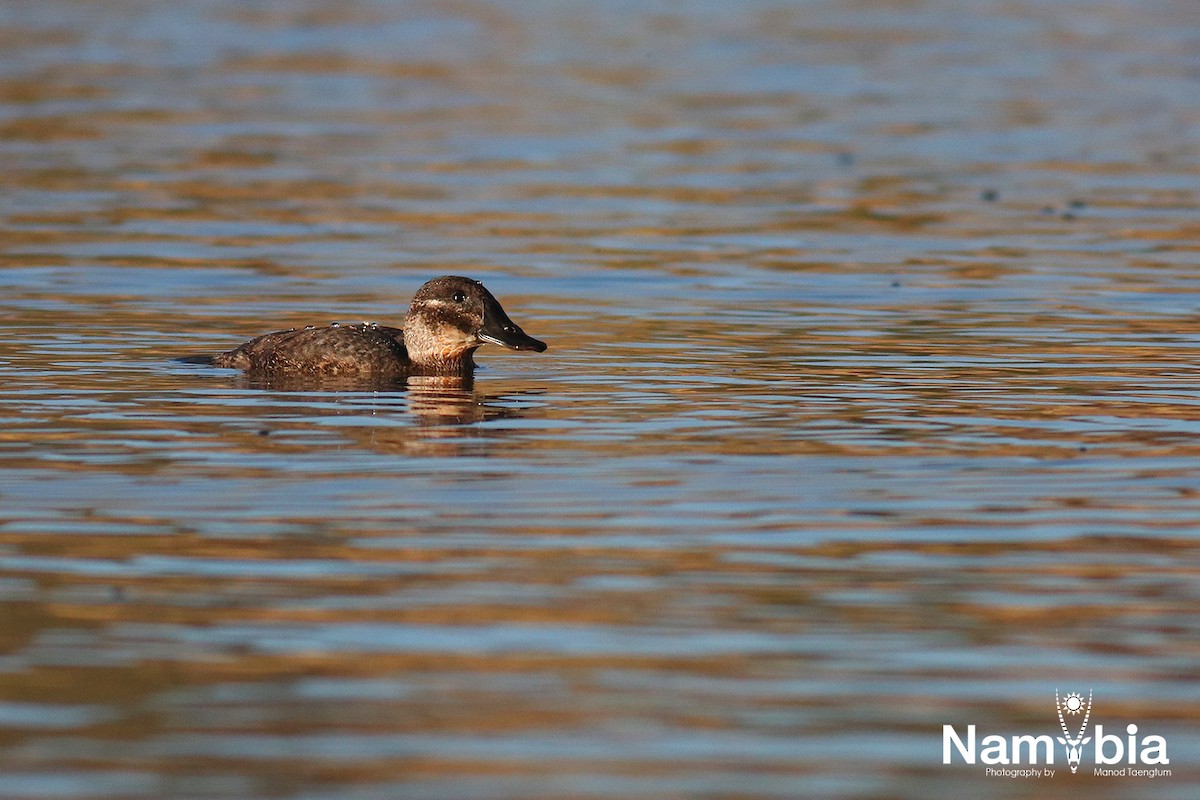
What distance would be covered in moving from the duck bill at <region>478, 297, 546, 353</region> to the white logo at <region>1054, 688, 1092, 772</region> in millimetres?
6722

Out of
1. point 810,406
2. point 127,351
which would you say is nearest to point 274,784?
point 810,406

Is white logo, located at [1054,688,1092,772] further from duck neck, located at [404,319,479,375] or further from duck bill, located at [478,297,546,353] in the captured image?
duck neck, located at [404,319,479,375]

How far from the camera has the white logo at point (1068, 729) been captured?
6.20m

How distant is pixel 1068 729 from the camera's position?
635cm

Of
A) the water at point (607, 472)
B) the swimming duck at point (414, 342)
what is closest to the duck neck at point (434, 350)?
the swimming duck at point (414, 342)

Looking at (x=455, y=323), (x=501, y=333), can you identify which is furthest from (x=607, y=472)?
(x=455, y=323)

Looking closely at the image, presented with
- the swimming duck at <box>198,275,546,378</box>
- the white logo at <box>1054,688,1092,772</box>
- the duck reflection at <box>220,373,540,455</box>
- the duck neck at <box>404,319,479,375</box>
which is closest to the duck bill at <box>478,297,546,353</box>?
the swimming duck at <box>198,275,546,378</box>

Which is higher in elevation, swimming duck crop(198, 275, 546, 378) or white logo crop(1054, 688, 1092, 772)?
swimming duck crop(198, 275, 546, 378)

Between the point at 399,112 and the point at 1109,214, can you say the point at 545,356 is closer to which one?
the point at 1109,214

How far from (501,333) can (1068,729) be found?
7033 mm

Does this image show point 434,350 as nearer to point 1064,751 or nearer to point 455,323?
point 455,323

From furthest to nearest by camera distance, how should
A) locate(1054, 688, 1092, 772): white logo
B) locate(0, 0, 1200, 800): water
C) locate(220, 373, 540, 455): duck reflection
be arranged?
locate(220, 373, 540, 455): duck reflection
locate(0, 0, 1200, 800): water
locate(1054, 688, 1092, 772): white logo

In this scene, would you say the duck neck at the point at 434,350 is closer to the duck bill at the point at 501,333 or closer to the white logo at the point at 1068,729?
the duck bill at the point at 501,333

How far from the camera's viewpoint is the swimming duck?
1302 centimetres
